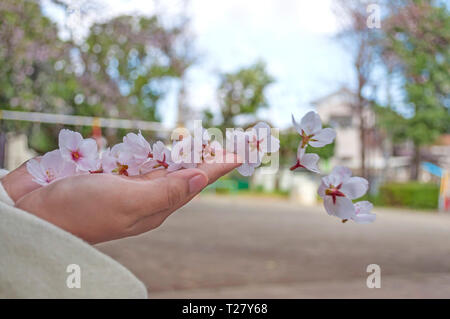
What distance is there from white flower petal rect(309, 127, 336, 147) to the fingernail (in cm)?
15

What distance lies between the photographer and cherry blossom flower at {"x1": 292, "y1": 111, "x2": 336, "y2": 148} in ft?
1.86

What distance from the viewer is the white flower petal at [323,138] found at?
1.88ft

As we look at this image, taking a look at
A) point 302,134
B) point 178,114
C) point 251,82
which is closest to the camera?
point 302,134

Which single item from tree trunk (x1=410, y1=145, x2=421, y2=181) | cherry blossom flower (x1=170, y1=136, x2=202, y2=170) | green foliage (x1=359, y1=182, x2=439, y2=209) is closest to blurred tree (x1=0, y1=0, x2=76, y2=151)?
cherry blossom flower (x1=170, y1=136, x2=202, y2=170)

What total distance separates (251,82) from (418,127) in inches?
374

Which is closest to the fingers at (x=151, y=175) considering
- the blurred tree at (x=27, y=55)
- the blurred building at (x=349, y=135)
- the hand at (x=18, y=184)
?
the hand at (x=18, y=184)

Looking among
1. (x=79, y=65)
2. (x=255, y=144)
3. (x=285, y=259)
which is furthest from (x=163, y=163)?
(x=79, y=65)

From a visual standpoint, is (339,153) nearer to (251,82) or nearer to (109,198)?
(251,82)

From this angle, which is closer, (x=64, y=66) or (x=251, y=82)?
(x=64, y=66)

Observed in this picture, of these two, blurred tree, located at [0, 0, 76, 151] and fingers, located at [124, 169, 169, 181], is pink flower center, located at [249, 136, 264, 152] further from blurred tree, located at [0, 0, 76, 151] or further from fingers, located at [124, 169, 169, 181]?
blurred tree, located at [0, 0, 76, 151]

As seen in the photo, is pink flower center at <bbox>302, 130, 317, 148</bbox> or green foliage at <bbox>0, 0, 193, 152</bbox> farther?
green foliage at <bbox>0, 0, 193, 152</bbox>

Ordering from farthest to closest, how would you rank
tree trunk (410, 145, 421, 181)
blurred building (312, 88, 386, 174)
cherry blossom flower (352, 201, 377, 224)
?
1. blurred building (312, 88, 386, 174)
2. tree trunk (410, 145, 421, 181)
3. cherry blossom flower (352, 201, 377, 224)

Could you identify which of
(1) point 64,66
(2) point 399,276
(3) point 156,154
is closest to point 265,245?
(2) point 399,276

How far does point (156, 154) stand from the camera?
1.94 ft
